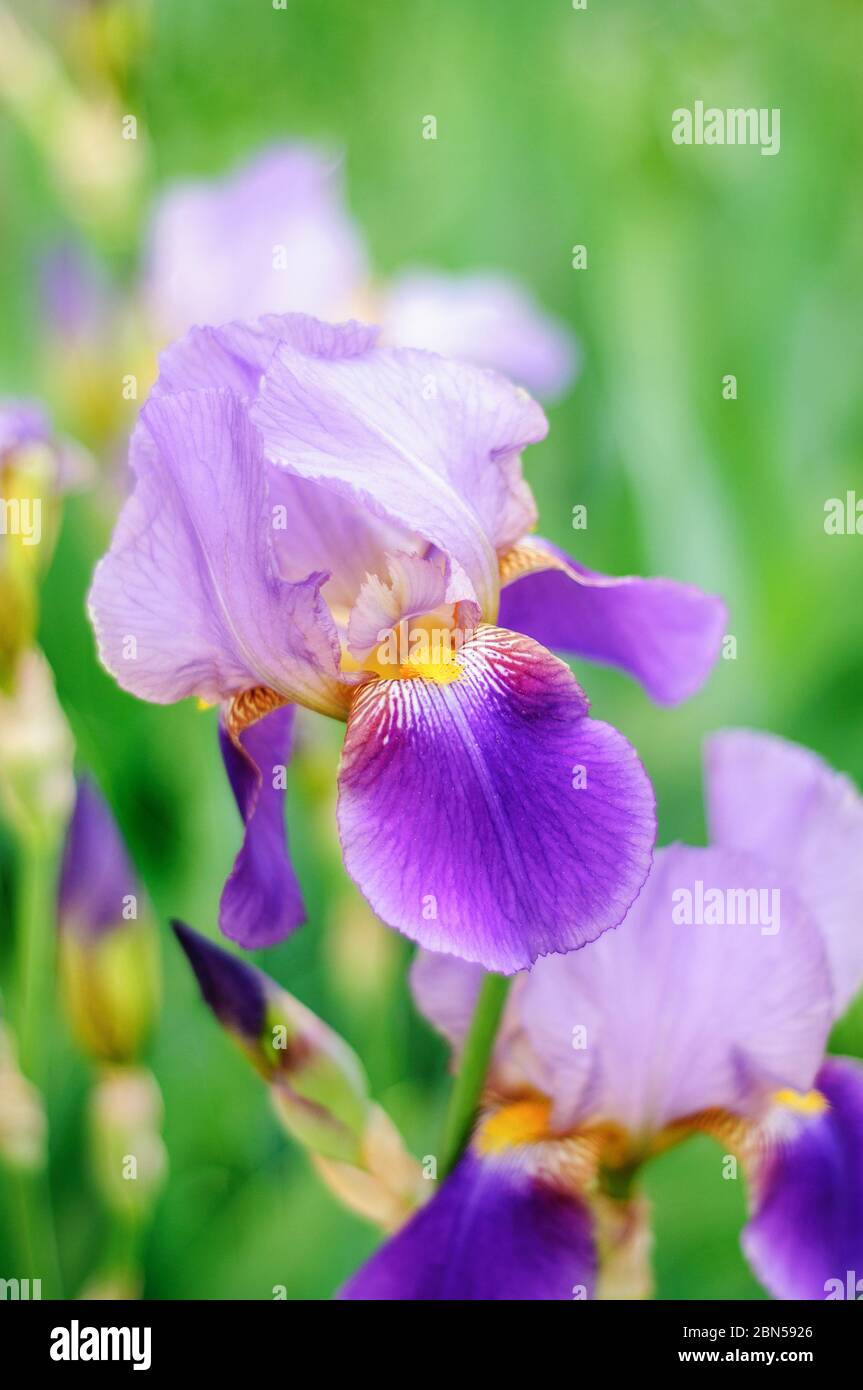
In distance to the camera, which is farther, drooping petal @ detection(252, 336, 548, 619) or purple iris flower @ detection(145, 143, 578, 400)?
purple iris flower @ detection(145, 143, 578, 400)

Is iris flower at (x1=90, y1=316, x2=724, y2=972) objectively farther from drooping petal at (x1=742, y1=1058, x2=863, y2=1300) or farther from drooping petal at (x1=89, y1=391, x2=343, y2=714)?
drooping petal at (x1=742, y1=1058, x2=863, y2=1300)

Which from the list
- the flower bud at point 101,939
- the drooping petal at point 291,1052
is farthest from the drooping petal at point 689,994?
the flower bud at point 101,939

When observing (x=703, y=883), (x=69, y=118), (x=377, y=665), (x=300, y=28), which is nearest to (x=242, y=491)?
(x=377, y=665)

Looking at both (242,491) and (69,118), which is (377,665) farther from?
(69,118)

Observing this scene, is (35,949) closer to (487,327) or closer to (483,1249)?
(483,1249)

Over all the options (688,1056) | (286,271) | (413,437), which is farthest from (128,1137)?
(286,271)

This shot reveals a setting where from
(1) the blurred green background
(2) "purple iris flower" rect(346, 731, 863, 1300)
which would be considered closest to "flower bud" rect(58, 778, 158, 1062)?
(1) the blurred green background
